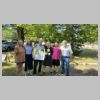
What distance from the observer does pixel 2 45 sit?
10367 mm

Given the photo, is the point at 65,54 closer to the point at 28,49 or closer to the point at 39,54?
the point at 39,54

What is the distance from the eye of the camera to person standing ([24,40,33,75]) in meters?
9.17

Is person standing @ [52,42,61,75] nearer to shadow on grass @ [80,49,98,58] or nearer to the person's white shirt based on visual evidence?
the person's white shirt

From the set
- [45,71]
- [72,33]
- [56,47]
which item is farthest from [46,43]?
[72,33]

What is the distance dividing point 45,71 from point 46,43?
1096 millimetres

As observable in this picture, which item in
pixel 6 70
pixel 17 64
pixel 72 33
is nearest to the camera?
pixel 17 64

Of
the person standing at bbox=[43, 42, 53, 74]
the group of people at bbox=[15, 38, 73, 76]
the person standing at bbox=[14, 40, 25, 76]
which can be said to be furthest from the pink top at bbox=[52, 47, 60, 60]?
the person standing at bbox=[14, 40, 25, 76]

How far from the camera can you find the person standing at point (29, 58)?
9.17 meters

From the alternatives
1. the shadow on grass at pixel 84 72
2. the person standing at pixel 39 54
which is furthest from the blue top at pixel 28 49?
the shadow on grass at pixel 84 72

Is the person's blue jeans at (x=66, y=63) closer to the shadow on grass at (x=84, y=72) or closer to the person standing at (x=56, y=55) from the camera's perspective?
the person standing at (x=56, y=55)

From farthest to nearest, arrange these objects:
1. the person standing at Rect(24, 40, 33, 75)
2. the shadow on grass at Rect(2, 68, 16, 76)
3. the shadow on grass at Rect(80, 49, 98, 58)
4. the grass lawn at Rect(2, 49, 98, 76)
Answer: the shadow on grass at Rect(80, 49, 98, 58), the grass lawn at Rect(2, 49, 98, 76), the shadow on grass at Rect(2, 68, 16, 76), the person standing at Rect(24, 40, 33, 75)

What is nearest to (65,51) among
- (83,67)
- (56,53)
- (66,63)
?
(56,53)

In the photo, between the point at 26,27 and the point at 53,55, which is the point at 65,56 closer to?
the point at 53,55

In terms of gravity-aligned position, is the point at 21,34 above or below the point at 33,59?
above
